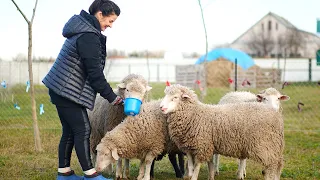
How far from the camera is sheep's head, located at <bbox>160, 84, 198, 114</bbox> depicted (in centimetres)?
624

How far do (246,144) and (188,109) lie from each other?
90cm

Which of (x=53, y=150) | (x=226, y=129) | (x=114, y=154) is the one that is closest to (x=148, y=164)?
(x=114, y=154)

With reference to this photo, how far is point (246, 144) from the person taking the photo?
600cm

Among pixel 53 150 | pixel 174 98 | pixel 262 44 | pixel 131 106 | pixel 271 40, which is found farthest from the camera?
pixel 271 40

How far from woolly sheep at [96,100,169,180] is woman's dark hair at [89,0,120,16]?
1575mm

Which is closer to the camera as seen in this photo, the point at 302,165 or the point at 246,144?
the point at 246,144

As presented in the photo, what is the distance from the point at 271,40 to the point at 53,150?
63.3 m

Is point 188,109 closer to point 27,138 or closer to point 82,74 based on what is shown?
point 82,74

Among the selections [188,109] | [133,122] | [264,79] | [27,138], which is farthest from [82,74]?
[264,79]

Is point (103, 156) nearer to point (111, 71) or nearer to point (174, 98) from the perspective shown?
point (174, 98)

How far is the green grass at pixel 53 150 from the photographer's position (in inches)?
276

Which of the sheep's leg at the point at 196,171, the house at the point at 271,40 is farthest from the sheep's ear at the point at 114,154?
the house at the point at 271,40

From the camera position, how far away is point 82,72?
17.4ft

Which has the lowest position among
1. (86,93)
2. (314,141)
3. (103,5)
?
(314,141)
